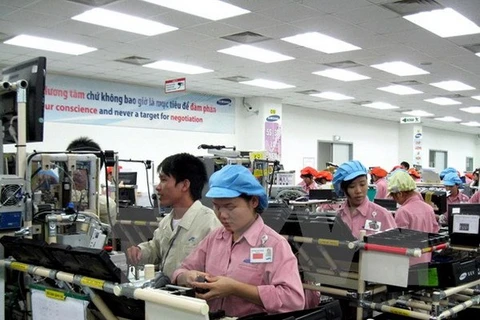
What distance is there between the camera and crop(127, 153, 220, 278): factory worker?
103 inches

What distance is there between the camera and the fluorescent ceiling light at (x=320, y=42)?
6.98m

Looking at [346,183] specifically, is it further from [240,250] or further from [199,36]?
[199,36]

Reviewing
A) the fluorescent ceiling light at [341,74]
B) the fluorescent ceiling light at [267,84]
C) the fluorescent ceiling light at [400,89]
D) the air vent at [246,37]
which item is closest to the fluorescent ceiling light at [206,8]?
the air vent at [246,37]

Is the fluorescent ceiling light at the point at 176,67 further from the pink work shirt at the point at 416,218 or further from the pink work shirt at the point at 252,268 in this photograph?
the pink work shirt at the point at 252,268

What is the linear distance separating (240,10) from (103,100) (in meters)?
5.11

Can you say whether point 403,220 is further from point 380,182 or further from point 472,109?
point 472,109

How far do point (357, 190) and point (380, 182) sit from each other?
5.32 metres

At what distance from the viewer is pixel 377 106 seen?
47.2 feet

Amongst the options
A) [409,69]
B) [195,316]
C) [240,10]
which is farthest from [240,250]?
[409,69]

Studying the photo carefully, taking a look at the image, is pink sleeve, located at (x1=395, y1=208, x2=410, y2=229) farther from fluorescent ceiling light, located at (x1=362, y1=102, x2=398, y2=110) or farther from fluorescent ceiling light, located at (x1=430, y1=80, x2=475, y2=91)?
fluorescent ceiling light, located at (x1=362, y1=102, x2=398, y2=110)

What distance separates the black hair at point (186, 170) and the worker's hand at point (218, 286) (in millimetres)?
897

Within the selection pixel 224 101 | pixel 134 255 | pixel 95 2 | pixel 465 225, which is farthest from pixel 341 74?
pixel 134 255

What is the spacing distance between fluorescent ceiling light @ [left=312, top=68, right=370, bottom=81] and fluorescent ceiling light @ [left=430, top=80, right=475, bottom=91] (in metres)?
1.82

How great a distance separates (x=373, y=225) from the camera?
138 inches
